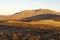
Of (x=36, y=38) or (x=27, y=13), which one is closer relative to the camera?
(x=36, y=38)

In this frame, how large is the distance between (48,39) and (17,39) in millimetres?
2543

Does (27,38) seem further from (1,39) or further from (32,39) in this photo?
(1,39)

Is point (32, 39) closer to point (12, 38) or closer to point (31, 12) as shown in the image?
point (12, 38)

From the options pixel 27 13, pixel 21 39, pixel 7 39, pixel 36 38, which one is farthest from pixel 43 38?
pixel 27 13

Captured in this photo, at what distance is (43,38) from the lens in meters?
15.2

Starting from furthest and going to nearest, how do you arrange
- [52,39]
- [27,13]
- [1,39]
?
1. [27,13]
2. [1,39]
3. [52,39]

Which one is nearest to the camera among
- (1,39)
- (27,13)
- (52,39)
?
(52,39)

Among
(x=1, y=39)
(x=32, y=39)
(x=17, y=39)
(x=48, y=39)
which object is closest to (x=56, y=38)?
(x=48, y=39)

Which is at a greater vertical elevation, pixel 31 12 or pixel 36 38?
pixel 36 38

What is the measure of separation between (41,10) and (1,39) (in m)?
103

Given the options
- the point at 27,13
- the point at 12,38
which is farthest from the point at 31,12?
the point at 12,38

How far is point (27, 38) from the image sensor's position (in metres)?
15.2

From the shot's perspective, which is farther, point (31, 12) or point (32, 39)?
point (31, 12)

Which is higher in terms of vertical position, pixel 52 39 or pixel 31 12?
pixel 52 39
